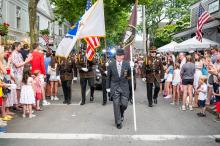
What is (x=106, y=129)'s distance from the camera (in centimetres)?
972

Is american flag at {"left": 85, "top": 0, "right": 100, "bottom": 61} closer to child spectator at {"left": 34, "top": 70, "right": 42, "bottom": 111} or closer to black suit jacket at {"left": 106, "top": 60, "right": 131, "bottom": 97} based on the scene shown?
child spectator at {"left": 34, "top": 70, "right": 42, "bottom": 111}

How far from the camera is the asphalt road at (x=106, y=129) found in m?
8.38

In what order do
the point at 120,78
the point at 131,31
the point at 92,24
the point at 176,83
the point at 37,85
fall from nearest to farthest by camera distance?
the point at 120,78
the point at 131,31
the point at 37,85
the point at 92,24
the point at 176,83

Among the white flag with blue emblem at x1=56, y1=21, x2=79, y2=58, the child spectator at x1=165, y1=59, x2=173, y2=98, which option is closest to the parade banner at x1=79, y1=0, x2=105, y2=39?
the white flag with blue emblem at x1=56, y1=21, x2=79, y2=58

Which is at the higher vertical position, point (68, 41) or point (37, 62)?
point (68, 41)

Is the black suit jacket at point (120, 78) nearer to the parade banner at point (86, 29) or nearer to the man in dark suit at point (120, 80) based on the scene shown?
the man in dark suit at point (120, 80)

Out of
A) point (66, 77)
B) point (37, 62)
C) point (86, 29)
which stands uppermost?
point (86, 29)

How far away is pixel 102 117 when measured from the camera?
37.8 ft

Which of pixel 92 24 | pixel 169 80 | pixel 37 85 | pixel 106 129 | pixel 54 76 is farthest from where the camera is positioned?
pixel 169 80

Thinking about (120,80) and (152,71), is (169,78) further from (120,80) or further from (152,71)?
(120,80)

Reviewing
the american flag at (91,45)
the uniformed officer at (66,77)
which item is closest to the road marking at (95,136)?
the uniformed officer at (66,77)

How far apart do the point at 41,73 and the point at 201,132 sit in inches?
248

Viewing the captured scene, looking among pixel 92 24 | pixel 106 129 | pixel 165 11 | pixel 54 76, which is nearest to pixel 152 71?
pixel 92 24

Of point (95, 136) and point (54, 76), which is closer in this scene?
point (95, 136)
